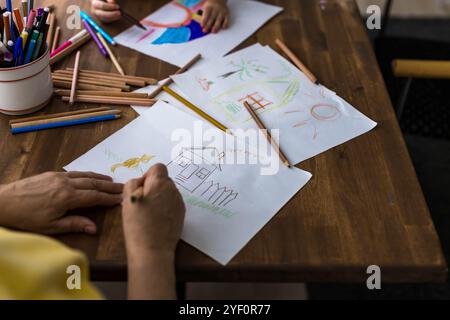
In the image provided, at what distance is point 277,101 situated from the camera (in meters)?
1.01

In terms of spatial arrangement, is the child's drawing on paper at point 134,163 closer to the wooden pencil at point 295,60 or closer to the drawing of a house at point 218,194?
the drawing of a house at point 218,194

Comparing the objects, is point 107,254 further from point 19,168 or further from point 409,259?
point 409,259

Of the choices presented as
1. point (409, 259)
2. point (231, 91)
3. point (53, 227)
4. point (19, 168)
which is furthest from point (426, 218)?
point (19, 168)

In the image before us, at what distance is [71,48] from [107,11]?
157 millimetres

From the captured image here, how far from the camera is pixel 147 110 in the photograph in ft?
3.26

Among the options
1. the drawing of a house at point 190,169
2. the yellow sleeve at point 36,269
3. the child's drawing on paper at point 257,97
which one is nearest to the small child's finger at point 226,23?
the child's drawing on paper at point 257,97

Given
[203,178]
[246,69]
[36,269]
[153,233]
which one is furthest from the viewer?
[246,69]

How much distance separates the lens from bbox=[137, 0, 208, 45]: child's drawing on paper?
1194mm

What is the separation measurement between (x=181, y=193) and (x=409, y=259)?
0.36m

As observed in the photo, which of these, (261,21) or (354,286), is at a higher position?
(261,21)

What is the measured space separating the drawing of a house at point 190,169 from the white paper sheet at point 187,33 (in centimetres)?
30

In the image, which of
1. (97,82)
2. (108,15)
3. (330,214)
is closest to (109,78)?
(97,82)

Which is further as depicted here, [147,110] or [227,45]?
[227,45]

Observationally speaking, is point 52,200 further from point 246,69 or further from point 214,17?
point 214,17
